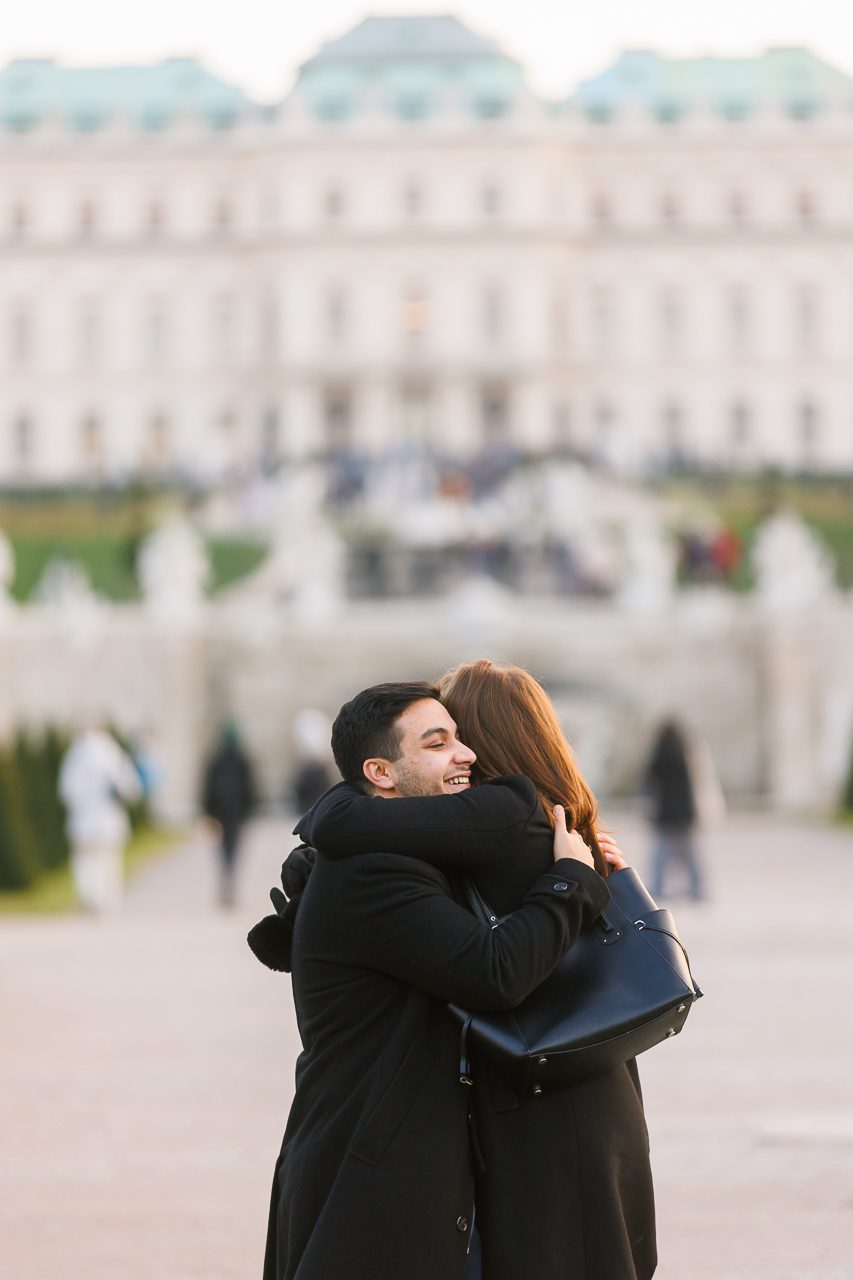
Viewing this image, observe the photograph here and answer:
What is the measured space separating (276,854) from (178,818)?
629 cm

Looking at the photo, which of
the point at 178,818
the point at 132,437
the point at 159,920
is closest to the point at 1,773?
the point at 159,920

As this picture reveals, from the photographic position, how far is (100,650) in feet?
83.3

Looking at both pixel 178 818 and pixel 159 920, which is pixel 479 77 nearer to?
pixel 178 818

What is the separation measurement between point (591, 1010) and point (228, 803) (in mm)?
11782

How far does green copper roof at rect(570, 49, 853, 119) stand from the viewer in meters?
67.2

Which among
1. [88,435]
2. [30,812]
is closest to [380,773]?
[30,812]

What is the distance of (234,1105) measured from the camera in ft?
23.1

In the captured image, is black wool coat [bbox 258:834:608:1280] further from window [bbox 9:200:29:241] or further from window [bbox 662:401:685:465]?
window [bbox 9:200:29:241]

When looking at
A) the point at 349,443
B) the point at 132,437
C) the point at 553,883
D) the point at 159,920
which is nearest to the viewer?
the point at 553,883

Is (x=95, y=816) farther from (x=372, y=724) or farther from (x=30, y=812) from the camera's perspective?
(x=372, y=724)

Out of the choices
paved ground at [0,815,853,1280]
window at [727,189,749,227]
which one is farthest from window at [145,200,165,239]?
paved ground at [0,815,853,1280]

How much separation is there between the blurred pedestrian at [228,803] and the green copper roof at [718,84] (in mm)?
54262

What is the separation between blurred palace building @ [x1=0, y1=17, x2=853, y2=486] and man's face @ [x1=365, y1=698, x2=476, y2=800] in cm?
6043

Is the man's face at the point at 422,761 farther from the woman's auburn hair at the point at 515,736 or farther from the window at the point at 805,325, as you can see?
the window at the point at 805,325
